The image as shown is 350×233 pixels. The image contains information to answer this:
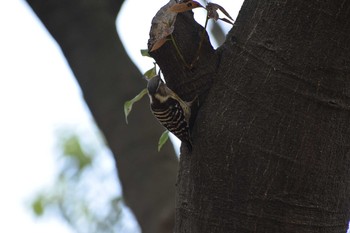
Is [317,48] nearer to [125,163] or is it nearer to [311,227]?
[311,227]

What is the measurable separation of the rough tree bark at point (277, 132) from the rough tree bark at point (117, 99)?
2.14m

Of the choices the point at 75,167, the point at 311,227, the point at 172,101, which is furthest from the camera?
the point at 75,167

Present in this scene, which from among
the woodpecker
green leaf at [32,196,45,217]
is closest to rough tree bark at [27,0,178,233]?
the woodpecker

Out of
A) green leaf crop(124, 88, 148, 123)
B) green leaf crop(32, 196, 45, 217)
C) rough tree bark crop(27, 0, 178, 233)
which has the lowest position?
green leaf crop(32, 196, 45, 217)

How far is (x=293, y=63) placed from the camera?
7.54 ft

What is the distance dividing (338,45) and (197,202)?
727 millimetres

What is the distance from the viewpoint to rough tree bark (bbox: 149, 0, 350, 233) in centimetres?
223

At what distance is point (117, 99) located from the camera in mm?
4836

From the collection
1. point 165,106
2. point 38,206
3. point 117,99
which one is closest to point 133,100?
point 165,106

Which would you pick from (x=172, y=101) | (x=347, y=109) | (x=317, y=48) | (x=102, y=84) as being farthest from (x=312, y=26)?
(x=102, y=84)

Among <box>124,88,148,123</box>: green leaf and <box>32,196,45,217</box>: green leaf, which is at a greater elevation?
<box>124,88,148,123</box>: green leaf

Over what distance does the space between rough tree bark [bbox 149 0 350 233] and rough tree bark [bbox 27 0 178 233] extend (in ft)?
7.01

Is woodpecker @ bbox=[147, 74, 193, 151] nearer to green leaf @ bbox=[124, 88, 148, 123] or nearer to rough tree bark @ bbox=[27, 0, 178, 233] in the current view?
green leaf @ bbox=[124, 88, 148, 123]

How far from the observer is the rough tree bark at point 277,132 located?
2.23 m
